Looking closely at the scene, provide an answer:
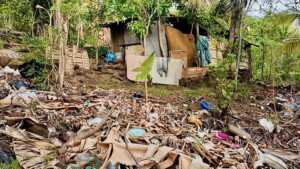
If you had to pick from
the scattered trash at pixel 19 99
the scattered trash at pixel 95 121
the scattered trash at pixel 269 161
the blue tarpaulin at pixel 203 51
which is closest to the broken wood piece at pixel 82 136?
the scattered trash at pixel 95 121

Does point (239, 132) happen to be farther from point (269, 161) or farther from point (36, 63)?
point (36, 63)

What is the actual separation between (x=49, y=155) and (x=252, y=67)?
33.5 feet

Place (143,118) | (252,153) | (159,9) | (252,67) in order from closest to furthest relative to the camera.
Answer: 1. (252,153)
2. (143,118)
3. (159,9)
4. (252,67)

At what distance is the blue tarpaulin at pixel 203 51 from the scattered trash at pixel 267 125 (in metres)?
5.89

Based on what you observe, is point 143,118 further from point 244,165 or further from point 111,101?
point 244,165

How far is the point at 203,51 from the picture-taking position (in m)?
13.1

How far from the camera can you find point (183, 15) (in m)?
13.0

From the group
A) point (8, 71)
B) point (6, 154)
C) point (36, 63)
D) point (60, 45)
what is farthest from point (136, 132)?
point (36, 63)

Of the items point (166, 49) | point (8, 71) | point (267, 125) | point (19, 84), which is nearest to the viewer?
point (267, 125)

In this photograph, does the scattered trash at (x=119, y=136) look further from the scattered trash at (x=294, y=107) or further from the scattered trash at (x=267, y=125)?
the scattered trash at (x=294, y=107)

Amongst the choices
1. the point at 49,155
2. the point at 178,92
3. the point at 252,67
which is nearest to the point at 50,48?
the point at 178,92

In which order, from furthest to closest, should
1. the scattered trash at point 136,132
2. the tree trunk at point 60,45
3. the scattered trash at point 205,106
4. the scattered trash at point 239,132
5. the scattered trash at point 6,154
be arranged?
the tree trunk at point 60,45
the scattered trash at point 205,106
the scattered trash at point 239,132
the scattered trash at point 136,132
the scattered trash at point 6,154

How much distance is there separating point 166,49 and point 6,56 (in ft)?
17.4

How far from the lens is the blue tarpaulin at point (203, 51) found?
13.0 meters
